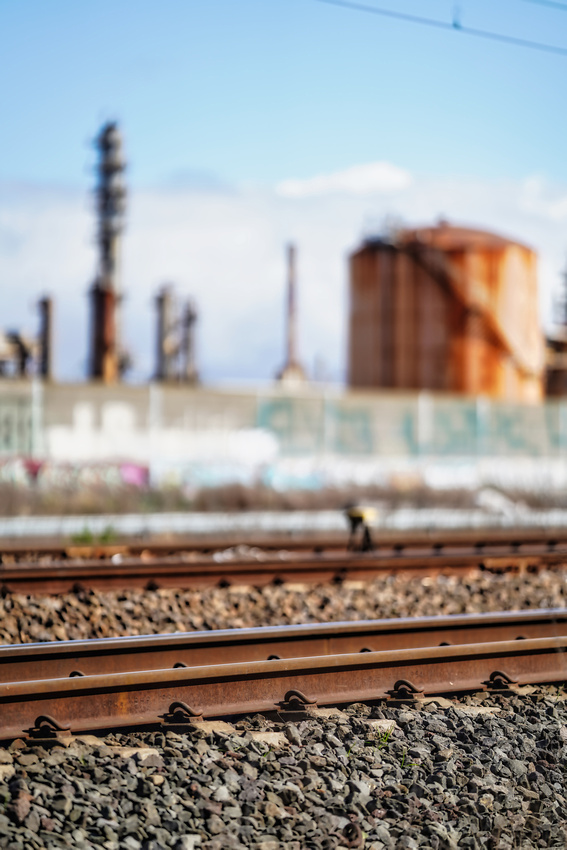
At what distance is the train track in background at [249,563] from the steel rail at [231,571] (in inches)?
0.4

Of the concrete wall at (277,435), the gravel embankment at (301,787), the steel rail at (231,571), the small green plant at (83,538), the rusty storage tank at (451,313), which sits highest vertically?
the rusty storage tank at (451,313)

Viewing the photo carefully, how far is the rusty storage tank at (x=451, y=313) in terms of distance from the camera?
3747 cm

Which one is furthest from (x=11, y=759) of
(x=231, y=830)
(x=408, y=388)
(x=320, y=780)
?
(x=408, y=388)

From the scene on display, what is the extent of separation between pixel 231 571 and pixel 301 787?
5985 millimetres

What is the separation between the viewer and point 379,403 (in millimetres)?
23516

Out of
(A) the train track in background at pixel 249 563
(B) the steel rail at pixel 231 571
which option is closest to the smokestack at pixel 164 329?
(A) the train track in background at pixel 249 563

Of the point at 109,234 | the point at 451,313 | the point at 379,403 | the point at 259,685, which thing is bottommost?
the point at 259,685

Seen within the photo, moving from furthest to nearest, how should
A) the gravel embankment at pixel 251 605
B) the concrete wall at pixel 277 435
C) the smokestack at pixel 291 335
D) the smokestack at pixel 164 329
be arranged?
Answer: the smokestack at pixel 291 335 < the smokestack at pixel 164 329 < the concrete wall at pixel 277 435 < the gravel embankment at pixel 251 605

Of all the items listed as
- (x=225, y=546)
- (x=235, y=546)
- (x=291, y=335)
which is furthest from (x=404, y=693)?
(x=291, y=335)

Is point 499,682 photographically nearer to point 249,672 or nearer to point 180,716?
point 249,672

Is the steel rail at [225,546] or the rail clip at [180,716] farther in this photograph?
the steel rail at [225,546]

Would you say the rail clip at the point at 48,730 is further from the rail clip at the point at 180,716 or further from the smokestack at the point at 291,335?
the smokestack at the point at 291,335

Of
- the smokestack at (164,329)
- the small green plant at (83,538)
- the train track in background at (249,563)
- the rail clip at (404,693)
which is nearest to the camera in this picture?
the rail clip at (404,693)

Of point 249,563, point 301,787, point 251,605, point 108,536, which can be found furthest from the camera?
point 108,536
